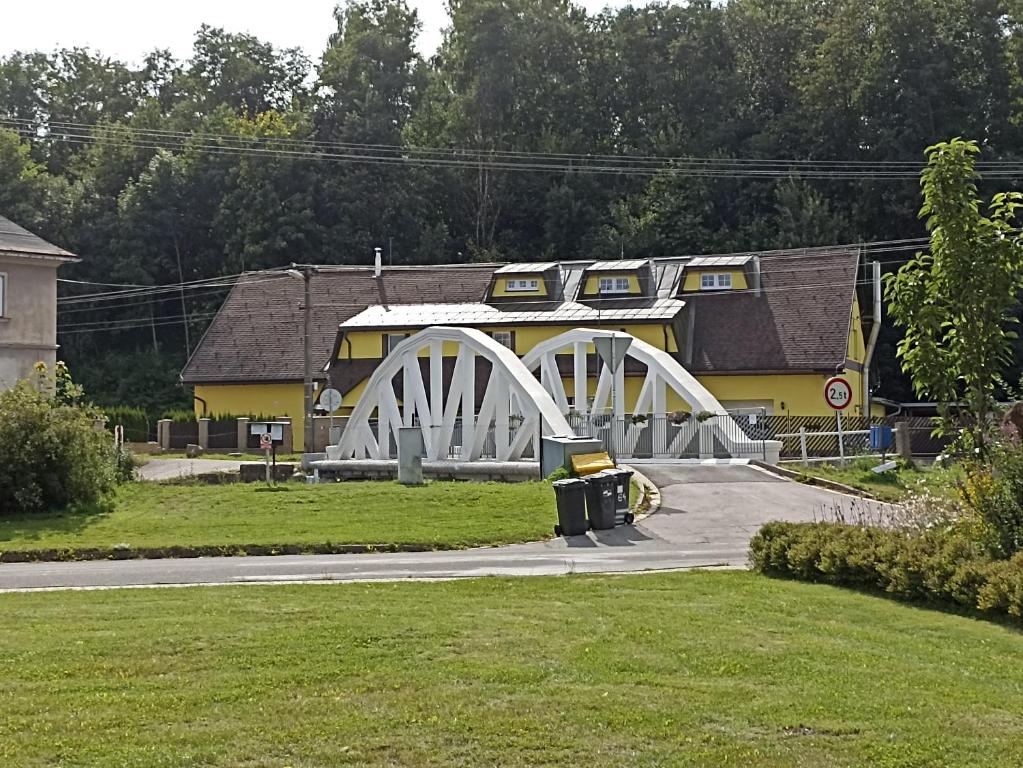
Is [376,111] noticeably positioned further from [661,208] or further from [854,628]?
[854,628]

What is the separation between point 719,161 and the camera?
70.6 meters

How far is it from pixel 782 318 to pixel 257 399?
889 inches

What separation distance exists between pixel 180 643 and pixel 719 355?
45334 millimetres

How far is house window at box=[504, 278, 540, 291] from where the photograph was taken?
59438 mm

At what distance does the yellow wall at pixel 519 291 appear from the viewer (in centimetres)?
5928

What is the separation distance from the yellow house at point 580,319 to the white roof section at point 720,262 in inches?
1.9

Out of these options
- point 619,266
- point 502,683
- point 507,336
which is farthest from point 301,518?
point 619,266

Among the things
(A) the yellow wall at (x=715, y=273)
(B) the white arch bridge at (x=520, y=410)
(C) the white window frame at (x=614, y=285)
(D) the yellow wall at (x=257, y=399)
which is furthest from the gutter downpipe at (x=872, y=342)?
(D) the yellow wall at (x=257, y=399)

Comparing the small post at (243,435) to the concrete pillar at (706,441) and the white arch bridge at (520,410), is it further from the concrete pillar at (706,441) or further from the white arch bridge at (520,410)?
the concrete pillar at (706,441)

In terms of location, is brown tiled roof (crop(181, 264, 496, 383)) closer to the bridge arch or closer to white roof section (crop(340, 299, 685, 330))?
white roof section (crop(340, 299, 685, 330))

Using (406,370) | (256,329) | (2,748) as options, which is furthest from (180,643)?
(256,329)

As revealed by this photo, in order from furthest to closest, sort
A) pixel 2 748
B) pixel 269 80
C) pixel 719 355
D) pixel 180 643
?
pixel 269 80
pixel 719 355
pixel 180 643
pixel 2 748

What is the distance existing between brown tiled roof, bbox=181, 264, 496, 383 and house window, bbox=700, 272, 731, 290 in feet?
31.8

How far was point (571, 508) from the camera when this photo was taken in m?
22.2
